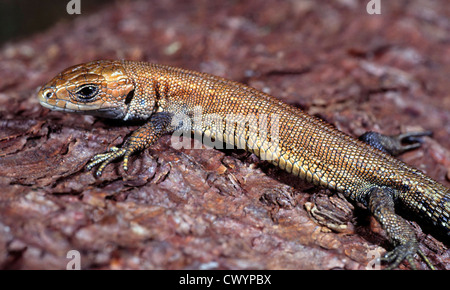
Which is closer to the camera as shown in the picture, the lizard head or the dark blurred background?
the lizard head
